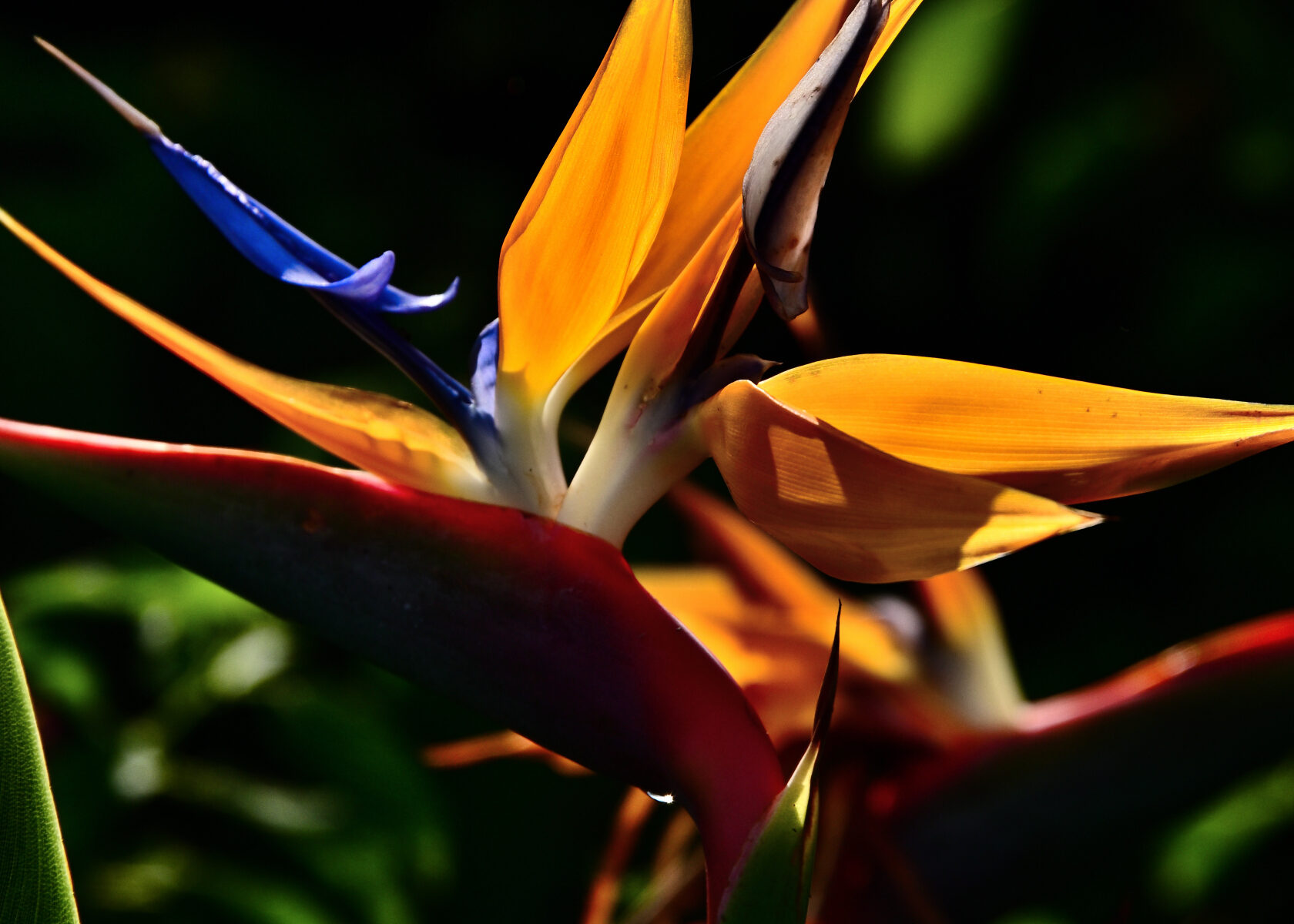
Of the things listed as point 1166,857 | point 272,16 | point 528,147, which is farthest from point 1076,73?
point 272,16

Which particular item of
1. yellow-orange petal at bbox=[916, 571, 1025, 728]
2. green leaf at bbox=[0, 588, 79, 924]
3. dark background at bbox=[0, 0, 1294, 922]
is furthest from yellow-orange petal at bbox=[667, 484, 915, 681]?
green leaf at bbox=[0, 588, 79, 924]

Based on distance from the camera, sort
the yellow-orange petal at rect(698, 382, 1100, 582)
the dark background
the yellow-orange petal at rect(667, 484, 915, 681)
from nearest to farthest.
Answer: the yellow-orange petal at rect(698, 382, 1100, 582)
the yellow-orange petal at rect(667, 484, 915, 681)
the dark background

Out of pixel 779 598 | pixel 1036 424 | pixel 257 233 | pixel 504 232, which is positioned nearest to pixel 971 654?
pixel 779 598

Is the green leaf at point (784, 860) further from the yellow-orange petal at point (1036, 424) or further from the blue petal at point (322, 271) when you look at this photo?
the blue petal at point (322, 271)

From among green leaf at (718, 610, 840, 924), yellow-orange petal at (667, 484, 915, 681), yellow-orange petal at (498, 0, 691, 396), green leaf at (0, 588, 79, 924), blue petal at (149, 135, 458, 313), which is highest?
blue petal at (149, 135, 458, 313)

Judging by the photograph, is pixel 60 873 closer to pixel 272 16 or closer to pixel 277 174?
pixel 277 174

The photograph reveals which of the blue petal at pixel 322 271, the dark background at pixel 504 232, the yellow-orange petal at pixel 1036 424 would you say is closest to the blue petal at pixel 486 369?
the blue petal at pixel 322 271

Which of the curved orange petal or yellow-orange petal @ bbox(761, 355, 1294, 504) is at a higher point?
the curved orange petal

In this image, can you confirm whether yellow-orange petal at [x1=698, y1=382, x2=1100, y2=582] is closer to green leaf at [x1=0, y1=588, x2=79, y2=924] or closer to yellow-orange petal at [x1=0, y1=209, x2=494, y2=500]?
yellow-orange petal at [x1=0, y1=209, x2=494, y2=500]

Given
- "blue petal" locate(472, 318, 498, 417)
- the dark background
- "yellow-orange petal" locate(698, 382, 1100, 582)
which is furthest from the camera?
the dark background
